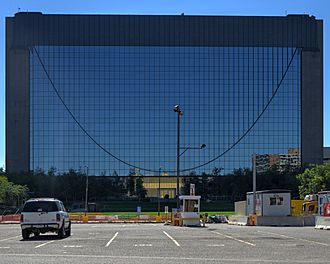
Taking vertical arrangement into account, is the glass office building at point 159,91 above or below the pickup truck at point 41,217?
above

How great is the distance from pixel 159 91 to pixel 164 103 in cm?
327

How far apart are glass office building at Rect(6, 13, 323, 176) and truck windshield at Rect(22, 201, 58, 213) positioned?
128758 mm

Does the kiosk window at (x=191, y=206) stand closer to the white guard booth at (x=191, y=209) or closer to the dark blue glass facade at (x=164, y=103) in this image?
the white guard booth at (x=191, y=209)

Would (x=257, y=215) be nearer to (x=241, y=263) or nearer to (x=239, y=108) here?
(x=241, y=263)

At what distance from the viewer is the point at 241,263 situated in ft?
58.5

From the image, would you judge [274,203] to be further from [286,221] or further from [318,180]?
[318,180]

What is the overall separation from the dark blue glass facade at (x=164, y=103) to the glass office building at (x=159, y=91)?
248 millimetres

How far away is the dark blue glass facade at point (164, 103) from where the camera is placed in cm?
16112

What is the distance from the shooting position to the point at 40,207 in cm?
3062

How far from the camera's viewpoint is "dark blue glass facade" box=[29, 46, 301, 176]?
161m

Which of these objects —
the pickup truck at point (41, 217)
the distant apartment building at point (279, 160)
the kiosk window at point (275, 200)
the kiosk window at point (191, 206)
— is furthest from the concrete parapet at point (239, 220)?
the distant apartment building at point (279, 160)

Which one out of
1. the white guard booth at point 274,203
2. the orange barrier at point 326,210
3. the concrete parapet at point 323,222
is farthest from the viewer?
the white guard booth at point 274,203

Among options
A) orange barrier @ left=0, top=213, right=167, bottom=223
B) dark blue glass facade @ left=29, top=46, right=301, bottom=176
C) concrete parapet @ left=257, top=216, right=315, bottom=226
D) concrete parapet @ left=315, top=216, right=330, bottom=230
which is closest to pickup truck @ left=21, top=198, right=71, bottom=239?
concrete parapet @ left=315, top=216, right=330, bottom=230

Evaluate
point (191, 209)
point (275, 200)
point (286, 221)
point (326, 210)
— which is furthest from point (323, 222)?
point (275, 200)
